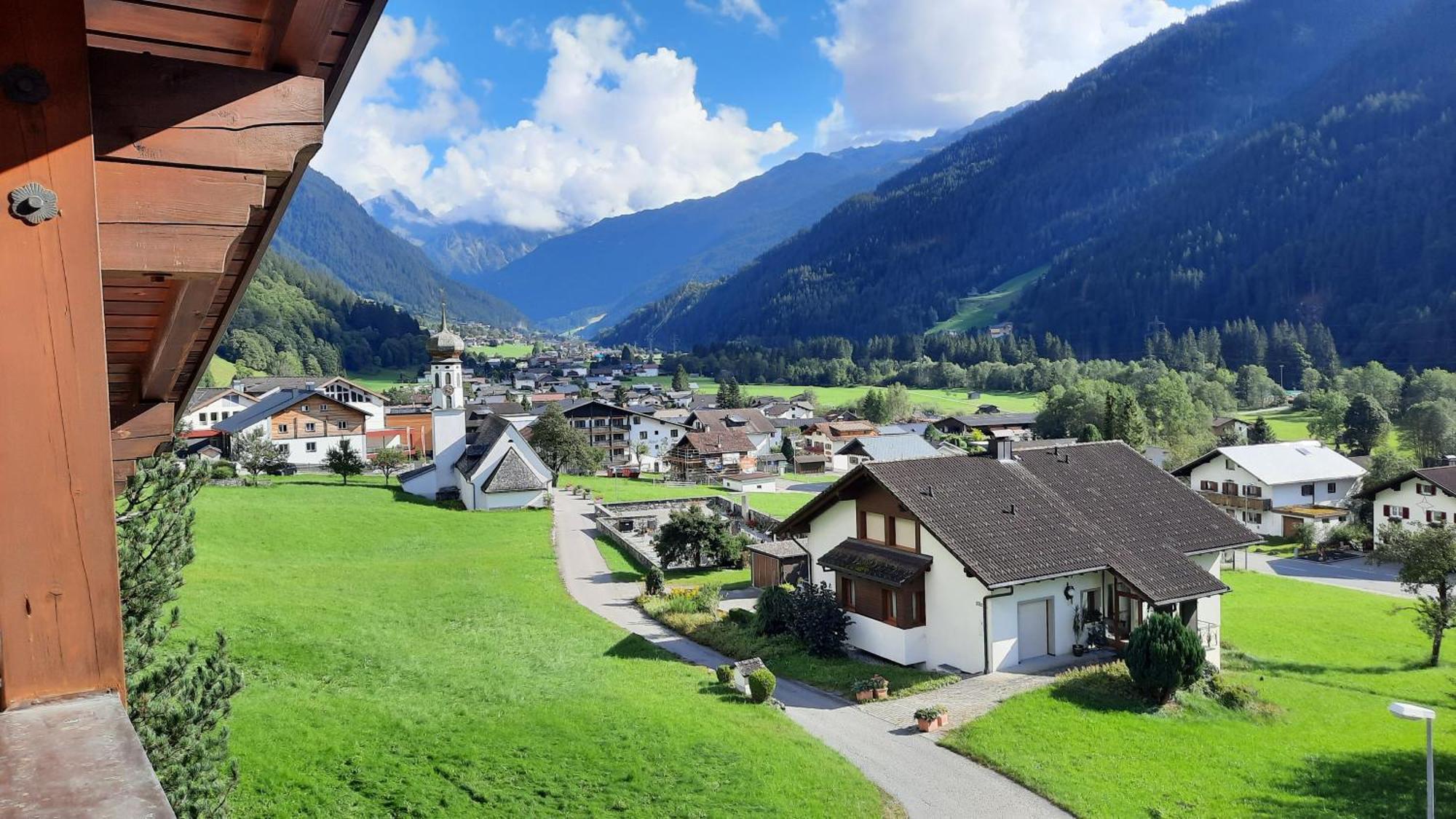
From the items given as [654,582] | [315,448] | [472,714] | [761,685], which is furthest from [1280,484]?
[315,448]

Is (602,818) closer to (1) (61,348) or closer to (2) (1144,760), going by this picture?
(2) (1144,760)

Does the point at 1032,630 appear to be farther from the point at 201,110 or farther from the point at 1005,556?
the point at 201,110

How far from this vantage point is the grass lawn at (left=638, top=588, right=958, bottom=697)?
71.3 feet

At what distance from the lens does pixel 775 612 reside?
26000mm

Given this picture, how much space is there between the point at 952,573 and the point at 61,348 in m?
22.5

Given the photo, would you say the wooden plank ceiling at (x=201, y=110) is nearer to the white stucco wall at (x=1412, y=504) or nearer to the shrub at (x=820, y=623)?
the shrub at (x=820, y=623)

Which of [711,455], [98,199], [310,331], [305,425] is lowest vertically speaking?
[711,455]

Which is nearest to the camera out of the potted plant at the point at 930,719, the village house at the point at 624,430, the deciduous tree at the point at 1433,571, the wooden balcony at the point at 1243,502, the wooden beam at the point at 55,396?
the wooden beam at the point at 55,396

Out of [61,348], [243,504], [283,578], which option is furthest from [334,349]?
[61,348]

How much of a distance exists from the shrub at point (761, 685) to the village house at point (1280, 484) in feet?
151

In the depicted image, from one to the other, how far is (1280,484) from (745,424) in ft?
172

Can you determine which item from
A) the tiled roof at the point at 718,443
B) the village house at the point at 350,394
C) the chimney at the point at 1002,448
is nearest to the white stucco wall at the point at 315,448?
the village house at the point at 350,394

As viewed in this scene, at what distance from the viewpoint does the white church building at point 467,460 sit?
5334cm

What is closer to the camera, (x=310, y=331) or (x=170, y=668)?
(x=170, y=668)
